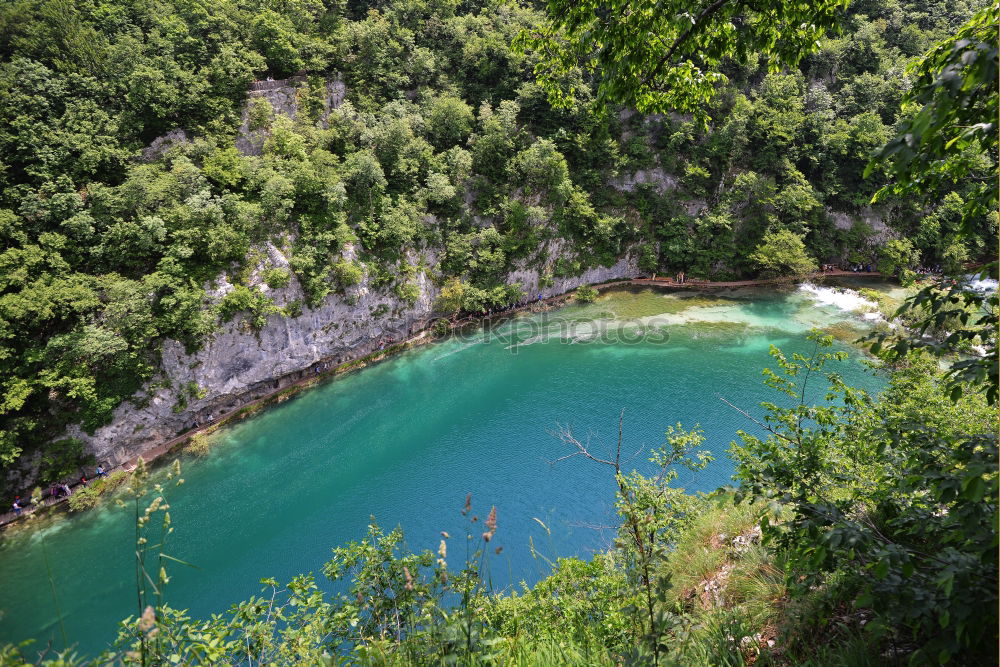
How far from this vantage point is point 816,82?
27.2 metres

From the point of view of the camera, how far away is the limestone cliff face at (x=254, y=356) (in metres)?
13.8

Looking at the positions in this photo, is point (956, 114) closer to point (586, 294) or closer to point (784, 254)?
point (586, 294)

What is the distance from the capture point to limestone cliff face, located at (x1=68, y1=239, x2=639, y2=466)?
45.4 ft

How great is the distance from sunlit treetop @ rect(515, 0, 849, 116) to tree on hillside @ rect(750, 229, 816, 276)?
74.3 feet

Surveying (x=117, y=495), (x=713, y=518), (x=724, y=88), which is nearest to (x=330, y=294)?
(x=117, y=495)

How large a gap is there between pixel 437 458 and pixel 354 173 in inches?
482

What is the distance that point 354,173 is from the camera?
1839 cm

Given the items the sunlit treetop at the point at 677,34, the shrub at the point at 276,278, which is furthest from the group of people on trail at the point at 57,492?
the sunlit treetop at the point at 677,34

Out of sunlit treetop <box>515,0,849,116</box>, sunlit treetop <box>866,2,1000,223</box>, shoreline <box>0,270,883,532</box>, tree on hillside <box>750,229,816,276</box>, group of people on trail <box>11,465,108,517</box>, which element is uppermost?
sunlit treetop <box>515,0,849,116</box>

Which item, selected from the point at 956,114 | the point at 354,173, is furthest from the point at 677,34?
the point at 354,173

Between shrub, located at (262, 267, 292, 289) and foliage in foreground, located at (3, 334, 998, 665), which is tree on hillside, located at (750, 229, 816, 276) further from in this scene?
shrub, located at (262, 267, 292, 289)

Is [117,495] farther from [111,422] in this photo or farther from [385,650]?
[385,650]

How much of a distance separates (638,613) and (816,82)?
34.9 m

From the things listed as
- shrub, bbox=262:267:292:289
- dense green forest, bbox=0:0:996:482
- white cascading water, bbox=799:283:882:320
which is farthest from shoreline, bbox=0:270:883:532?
shrub, bbox=262:267:292:289
